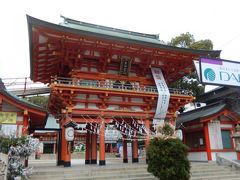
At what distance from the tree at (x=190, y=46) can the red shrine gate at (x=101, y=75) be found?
7158 millimetres

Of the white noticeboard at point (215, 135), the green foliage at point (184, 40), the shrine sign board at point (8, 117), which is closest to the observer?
the shrine sign board at point (8, 117)

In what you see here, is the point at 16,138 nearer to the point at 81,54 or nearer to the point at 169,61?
the point at 81,54

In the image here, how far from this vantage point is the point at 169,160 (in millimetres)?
10258

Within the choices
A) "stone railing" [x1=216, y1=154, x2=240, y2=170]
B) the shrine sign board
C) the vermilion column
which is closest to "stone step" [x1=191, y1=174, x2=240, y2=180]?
"stone railing" [x1=216, y1=154, x2=240, y2=170]

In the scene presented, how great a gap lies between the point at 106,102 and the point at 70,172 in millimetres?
5200

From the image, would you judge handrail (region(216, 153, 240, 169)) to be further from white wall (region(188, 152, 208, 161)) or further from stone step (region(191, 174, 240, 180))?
stone step (region(191, 174, 240, 180))

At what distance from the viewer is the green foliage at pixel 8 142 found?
998 centimetres

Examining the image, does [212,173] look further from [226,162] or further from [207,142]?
[207,142]

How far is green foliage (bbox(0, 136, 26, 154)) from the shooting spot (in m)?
9.98

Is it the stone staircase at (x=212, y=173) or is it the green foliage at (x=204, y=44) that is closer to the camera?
the stone staircase at (x=212, y=173)

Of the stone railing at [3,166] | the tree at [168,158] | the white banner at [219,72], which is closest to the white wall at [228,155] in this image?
the white banner at [219,72]

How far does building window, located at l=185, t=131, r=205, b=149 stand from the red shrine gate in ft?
11.1

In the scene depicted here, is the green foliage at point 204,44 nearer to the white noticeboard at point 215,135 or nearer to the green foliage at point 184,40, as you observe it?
the green foliage at point 184,40

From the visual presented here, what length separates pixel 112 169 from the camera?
482 inches
